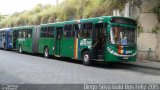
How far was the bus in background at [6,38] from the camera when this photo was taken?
3994 centimetres

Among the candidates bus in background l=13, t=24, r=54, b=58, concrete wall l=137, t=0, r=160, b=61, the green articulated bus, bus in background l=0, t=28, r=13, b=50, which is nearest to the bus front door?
the green articulated bus

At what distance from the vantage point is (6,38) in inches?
1649

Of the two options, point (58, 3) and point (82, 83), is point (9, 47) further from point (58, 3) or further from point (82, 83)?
point (82, 83)

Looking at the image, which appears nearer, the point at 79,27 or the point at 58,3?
the point at 79,27

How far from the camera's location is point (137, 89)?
37.9 feet

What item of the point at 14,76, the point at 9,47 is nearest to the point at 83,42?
the point at 14,76

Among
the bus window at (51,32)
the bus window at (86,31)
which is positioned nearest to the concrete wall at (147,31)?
the bus window at (86,31)

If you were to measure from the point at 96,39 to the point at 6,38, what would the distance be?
905 inches

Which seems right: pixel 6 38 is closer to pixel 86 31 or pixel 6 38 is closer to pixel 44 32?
pixel 44 32

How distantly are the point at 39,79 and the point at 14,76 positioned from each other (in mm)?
1469

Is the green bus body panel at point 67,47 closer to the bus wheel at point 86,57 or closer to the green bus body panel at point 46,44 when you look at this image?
the bus wheel at point 86,57

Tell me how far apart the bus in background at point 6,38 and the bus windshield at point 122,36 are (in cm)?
2151

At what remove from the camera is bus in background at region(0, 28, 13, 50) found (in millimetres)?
39941

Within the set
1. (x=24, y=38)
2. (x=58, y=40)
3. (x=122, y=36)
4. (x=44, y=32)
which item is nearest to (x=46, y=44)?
(x=44, y=32)
